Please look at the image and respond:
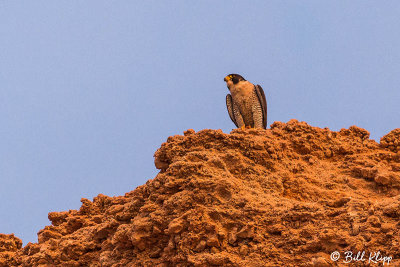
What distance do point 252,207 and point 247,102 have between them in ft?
22.9

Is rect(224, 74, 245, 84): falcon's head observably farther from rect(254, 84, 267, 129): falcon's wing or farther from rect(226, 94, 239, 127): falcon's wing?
rect(254, 84, 267, 129): falcon's wing

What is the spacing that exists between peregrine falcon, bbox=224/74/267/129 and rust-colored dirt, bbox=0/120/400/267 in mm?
4698

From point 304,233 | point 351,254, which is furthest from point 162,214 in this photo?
point 351,254

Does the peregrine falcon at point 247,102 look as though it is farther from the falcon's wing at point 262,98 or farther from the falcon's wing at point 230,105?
the falcon's wing at point 230,105

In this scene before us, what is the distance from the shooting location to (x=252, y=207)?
5.08 meters

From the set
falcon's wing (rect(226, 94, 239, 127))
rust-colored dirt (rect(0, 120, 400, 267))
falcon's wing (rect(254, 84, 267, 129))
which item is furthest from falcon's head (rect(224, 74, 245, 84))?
rust-colored dirt (rect(0, 120, 400, 267))

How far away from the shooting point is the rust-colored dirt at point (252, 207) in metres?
4.66

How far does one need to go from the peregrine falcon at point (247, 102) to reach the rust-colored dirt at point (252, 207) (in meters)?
4.70

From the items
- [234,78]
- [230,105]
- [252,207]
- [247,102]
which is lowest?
[252,207]

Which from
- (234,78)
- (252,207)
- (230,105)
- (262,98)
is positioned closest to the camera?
(252,207)

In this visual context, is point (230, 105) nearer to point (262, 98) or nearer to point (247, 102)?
point (247, 102)

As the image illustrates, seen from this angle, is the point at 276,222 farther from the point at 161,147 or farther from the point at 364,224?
the point at 161,147

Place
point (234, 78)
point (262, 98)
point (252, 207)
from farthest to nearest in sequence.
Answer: point (234, 78)
point (262, 98)
point (252, 207)

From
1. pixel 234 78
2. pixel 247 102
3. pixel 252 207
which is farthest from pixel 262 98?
pixel 252 207
